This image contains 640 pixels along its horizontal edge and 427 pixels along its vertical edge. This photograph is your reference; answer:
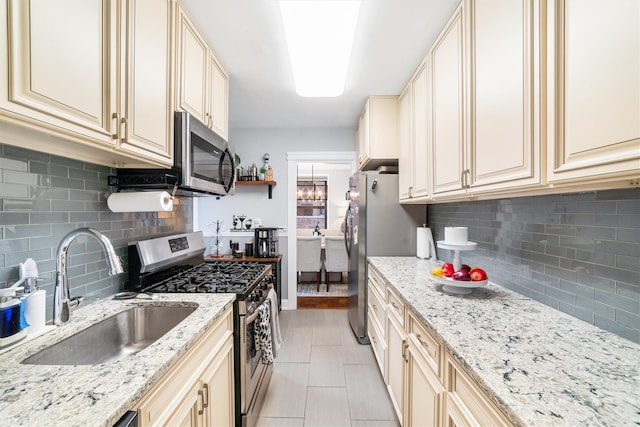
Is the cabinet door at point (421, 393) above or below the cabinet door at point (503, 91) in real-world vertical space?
below

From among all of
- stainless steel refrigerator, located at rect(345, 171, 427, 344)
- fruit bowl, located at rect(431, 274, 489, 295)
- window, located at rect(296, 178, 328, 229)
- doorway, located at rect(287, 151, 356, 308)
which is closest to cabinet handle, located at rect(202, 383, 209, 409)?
fruit bowl, located at rect(431, 274, 489, 295)

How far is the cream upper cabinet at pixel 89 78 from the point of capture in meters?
0.71

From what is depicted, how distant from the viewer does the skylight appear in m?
1.41

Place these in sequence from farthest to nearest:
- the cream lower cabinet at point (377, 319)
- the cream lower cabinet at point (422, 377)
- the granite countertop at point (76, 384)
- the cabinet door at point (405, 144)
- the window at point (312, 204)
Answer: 1. the window at point (312, 204)
2. the cabinet door at point (405, 144)
3. the cream lower cabinet at point (377, 319)
4. the cream lower cabinet at point (422, 377)
5. the granite countertop at point (76, 384)

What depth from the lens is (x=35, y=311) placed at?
0.95m

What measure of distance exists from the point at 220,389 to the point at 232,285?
52cm

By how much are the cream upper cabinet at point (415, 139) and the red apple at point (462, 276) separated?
67cm

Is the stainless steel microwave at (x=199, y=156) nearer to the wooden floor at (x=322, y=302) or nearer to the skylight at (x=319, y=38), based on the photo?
the skylight at (x=319, y=38)

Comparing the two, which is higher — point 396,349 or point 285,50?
point 285,50

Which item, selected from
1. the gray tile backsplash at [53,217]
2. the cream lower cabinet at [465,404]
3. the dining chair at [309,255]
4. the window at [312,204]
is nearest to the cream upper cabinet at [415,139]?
the cream lower cabinet at [465,404]

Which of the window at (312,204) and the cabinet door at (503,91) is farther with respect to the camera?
the window at (312,204)

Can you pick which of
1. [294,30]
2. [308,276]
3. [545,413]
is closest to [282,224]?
[308,276]

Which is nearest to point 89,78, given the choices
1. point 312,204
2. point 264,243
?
point 264,243

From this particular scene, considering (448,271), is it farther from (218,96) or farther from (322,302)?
(322,302)
